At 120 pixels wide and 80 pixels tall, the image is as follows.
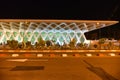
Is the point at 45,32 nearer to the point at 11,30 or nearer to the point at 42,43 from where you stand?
the point at 11,30

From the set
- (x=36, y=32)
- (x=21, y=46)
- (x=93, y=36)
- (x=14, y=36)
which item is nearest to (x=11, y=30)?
(x=14, y=36)

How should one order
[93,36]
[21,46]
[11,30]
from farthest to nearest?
[93,36] → [11,30] → [21,46]

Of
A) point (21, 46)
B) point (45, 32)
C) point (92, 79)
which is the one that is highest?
point (45, 32)

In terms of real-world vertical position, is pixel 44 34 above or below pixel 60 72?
above

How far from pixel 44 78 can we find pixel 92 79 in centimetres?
190

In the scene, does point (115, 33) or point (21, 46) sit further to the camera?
point (115, 33)

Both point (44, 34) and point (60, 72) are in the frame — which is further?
point (44, 34)

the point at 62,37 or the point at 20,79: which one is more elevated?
the point at 62,37

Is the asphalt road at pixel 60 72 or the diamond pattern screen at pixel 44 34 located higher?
the diamond pattern screen at pixel 44 34

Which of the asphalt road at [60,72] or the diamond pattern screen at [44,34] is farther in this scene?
the diamond pattern screen at [44,34]

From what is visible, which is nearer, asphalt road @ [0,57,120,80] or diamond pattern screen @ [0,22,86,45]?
asphalt road @ [0,57,120,80]

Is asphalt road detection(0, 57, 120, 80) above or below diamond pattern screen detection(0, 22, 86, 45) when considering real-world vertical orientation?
below

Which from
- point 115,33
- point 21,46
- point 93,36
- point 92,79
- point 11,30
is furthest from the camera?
point 93,36

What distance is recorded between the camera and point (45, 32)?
1881 inches
